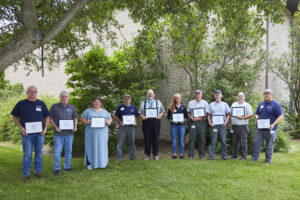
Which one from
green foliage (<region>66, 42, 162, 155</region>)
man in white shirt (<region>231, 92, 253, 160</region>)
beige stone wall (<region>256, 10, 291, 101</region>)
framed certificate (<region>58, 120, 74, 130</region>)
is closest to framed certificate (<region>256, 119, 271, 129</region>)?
man in white shirt (<region>231, 92, 253, 160</region>)

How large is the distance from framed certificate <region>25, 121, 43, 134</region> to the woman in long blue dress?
1114 millimetres

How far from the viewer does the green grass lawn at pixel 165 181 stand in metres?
4.78

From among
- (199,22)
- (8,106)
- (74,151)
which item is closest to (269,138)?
(199,22)

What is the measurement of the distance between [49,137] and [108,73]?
334 cm

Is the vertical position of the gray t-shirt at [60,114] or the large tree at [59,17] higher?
the large tree at [59,17]

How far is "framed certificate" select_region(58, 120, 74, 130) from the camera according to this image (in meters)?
6.17

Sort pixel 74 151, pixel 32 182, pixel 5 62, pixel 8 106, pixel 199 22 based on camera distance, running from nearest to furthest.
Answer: pixel 5 62
pixel 32 182
pixel 199 22
pixel 74 151
pixel 8 106

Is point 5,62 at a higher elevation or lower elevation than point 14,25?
lower

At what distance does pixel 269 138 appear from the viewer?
705cm

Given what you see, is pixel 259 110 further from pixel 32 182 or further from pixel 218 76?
pixel 32 182

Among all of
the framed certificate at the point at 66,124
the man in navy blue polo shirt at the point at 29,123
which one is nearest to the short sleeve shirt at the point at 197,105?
the framed certificate at the point at 66,124

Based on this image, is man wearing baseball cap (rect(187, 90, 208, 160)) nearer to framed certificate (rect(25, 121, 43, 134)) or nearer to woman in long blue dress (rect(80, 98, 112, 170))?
woman in long blue dress (rect(80, 98, 112, 170))

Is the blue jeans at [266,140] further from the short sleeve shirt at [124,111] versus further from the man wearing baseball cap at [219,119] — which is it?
the short sleeve shirt at [124,111]

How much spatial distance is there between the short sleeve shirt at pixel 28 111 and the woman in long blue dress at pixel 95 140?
115cm
